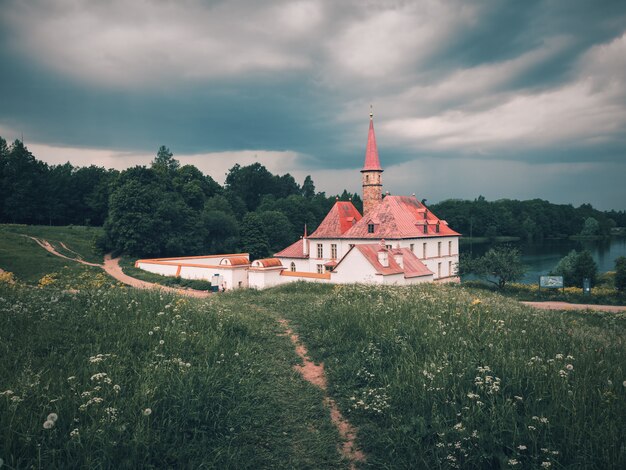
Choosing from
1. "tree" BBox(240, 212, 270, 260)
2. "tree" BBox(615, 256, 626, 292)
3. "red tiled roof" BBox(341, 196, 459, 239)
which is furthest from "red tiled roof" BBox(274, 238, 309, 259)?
"tree" BBox(615, 256, 626, 292)

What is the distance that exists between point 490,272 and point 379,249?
12.7 m

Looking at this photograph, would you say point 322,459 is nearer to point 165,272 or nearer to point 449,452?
point 449,452

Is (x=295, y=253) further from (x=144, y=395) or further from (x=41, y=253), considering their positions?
(x=144, y=395)

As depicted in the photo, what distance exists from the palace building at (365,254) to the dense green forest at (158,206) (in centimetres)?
1088

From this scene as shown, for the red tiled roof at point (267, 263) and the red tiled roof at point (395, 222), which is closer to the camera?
the red tiled roof at point (267, 263)

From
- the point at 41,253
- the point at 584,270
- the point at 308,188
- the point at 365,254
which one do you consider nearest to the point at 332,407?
the point at 365,254

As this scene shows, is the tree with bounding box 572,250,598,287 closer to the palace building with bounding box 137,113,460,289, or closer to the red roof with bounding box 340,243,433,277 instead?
the palace building with bounding box 137,113,460,289

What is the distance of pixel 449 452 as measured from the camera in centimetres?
534

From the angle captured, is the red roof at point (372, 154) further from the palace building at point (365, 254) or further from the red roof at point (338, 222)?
the red roof at point (338, 222)

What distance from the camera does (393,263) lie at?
28062mm

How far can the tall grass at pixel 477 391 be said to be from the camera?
5.16 meters

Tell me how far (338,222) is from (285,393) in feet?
114

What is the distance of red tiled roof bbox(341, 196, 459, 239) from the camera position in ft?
125

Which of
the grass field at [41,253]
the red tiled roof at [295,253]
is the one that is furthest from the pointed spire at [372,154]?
the grass field at [41,253]
